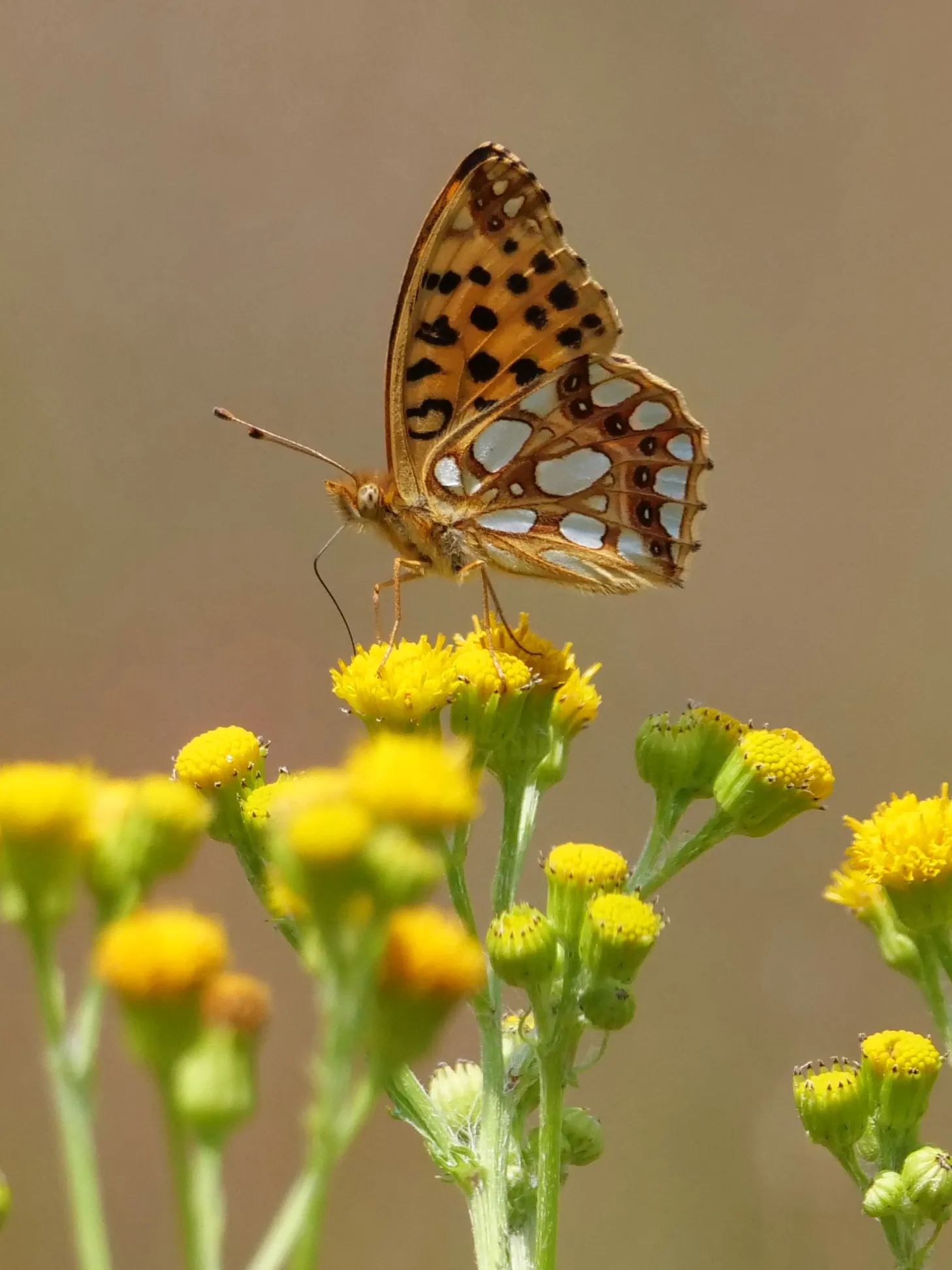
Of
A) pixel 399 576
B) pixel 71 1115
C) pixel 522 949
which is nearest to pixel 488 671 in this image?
pixel 522 949

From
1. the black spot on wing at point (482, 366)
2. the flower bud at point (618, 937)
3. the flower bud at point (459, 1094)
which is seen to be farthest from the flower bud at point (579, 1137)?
the black spot on wing at point (482, 366)

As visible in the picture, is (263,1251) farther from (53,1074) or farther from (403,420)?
(403,420)

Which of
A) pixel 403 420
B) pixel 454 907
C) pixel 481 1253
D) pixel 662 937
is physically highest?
pixel 403 420

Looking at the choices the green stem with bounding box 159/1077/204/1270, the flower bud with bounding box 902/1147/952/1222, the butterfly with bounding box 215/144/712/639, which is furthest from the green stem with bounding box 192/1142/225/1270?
the butterfly with bounding box 215/144/712/639

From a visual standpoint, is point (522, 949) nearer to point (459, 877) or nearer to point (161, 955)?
point (459, 877)

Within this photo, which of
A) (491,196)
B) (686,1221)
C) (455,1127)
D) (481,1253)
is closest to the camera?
(481,1253)

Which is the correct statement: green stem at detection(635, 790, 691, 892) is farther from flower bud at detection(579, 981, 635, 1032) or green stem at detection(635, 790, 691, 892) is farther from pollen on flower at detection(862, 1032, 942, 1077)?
pollen on flower at detection(862, 1032, 942, 1077)

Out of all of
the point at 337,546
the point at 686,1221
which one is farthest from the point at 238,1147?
the point at 337,546
